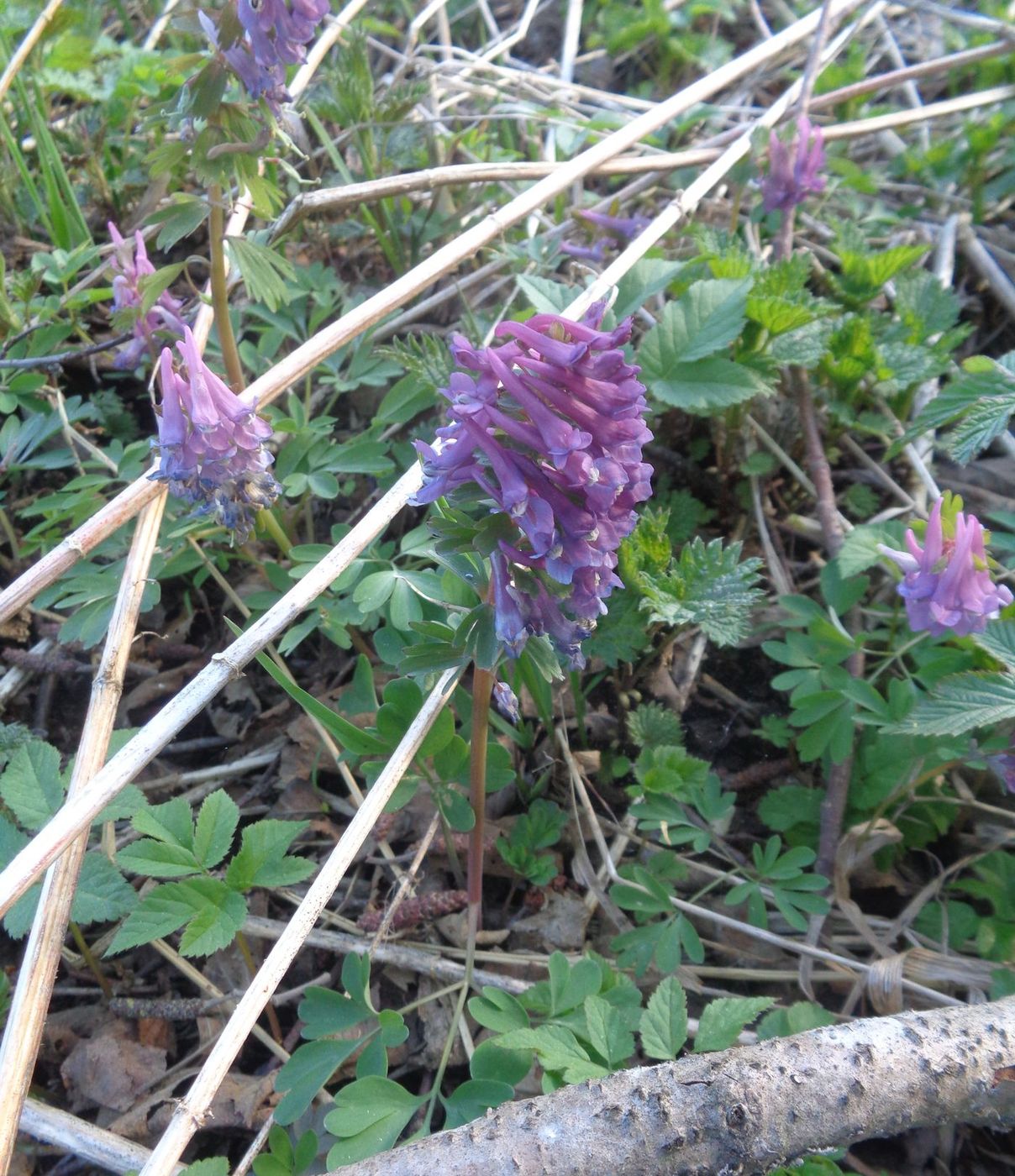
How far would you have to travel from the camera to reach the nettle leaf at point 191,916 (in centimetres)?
193

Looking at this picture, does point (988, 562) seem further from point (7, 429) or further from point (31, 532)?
point (7, 429)

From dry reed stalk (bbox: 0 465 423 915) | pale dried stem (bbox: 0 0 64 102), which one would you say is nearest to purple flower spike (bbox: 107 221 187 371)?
dry reed stalk (bbox: 0 465 423 915)

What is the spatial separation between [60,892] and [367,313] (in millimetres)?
1937

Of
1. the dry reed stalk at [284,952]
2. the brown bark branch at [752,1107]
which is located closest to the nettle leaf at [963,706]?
the brown bark branch at [752,1107]

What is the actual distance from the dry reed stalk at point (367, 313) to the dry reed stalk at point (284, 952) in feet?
3.58

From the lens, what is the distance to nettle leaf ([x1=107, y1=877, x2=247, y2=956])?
193 centimetres

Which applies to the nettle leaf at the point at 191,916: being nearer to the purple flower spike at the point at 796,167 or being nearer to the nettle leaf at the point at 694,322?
the nettle leaf at the point at 694,322

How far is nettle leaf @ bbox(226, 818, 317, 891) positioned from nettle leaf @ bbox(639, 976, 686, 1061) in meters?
0.85

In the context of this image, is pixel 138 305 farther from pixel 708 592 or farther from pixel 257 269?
pixel 708 592

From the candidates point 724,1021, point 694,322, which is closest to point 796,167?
point 694,322

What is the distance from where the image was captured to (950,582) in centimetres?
228

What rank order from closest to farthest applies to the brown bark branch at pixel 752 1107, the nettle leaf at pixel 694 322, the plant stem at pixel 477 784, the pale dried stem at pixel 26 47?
1. the brown bark branch at pixel 752 1107
2. the plant stem at pixel 477 784
3. the nettle leaf at pixel 694 322
4. the pale dried stem at pixel 26 47

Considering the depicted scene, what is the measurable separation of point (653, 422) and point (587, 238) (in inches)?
38.3

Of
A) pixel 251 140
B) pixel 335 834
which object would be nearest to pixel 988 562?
pixel 335 834
